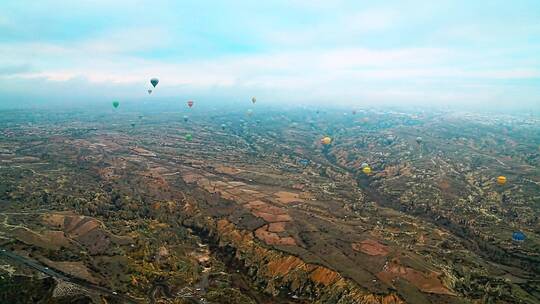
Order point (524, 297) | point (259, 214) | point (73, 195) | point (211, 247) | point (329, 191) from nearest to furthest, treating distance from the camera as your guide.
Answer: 1. point (524, 297)
2. point (211, 247)
3. point (259, 214)
4. point (73, 195)
5. point (329, 191)

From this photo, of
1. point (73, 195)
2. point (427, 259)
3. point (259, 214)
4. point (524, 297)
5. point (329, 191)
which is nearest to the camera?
point (524, 297)

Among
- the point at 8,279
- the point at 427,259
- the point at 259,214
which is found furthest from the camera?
the point at 259,214

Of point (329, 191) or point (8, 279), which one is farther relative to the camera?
point (329, 191)

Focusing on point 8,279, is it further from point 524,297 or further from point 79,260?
point 524,297

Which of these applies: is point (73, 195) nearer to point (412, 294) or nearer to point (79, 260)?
point (79, 260)

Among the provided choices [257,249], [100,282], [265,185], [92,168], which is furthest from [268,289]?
[92,168]

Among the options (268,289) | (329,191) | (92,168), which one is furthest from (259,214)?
(92,168)

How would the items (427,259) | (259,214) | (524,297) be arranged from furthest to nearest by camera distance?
(259,214) → (427,259) → (524,297)

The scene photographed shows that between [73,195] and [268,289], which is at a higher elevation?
[73,195]

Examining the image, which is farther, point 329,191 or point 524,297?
point 329,191
